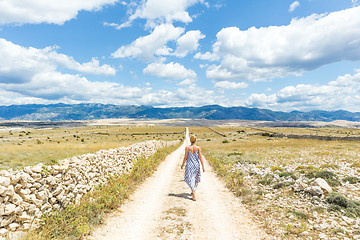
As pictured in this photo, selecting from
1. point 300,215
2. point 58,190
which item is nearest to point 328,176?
point 300,215

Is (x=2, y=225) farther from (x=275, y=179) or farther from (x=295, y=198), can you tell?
(x=275, y=179)

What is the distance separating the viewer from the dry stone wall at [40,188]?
20.1ft

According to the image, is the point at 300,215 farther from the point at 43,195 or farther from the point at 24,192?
the point at 24,192

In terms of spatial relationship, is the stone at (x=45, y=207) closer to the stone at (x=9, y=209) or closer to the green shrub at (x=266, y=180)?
the stone at (x=9, y=209)

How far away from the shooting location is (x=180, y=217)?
8719mm

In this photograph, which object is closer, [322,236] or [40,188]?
[322,236]

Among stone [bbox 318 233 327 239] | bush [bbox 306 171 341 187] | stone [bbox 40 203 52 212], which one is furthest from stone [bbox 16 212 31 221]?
bush [bbox 306 171 341 187]

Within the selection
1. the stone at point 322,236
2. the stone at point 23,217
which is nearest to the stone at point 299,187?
the stone at point 322,236

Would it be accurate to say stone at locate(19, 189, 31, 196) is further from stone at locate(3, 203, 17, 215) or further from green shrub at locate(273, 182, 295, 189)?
green shrub at locate(273, 182, 295, 189)

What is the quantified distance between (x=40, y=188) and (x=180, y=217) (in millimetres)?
5937

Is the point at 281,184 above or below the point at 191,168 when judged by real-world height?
below

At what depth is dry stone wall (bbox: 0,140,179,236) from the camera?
611cm

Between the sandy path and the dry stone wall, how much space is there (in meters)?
2.18

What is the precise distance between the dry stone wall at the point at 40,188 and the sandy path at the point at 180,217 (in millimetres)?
2176
